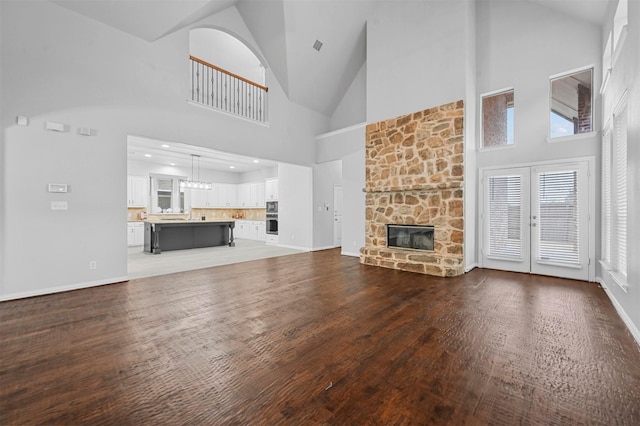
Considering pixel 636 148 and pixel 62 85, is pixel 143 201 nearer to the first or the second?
pixel 62 85

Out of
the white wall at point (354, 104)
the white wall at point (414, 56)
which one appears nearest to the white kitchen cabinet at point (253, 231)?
the white wall at point (354, 104)

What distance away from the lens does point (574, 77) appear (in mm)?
4688

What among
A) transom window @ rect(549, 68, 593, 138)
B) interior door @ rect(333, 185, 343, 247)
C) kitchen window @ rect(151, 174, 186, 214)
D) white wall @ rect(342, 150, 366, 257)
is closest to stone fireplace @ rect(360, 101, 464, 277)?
white wall @ rect(342, 150, 366, 257)

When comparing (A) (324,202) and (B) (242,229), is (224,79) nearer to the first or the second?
(A) (324,202)

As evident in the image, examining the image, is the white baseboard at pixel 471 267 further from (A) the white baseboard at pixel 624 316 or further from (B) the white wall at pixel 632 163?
(B) the white wall at pixel 632 163

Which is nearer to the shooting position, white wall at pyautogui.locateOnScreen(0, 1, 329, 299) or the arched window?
white wall at pyautogui.locateOnScreen(0, 1, 329, 299)

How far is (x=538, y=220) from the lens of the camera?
4.89 m

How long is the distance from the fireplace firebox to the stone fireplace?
4 centimetres

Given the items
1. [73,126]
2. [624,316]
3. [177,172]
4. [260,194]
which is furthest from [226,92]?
[624,316]

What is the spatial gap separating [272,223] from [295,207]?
1.46 meters

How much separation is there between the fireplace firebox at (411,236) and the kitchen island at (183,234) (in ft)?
17.9

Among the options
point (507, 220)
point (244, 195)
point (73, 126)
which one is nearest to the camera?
point (73, 126)

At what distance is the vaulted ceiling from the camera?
4.18 metres

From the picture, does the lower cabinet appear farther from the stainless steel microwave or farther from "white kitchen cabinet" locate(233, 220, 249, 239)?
the stainless steel microwave
